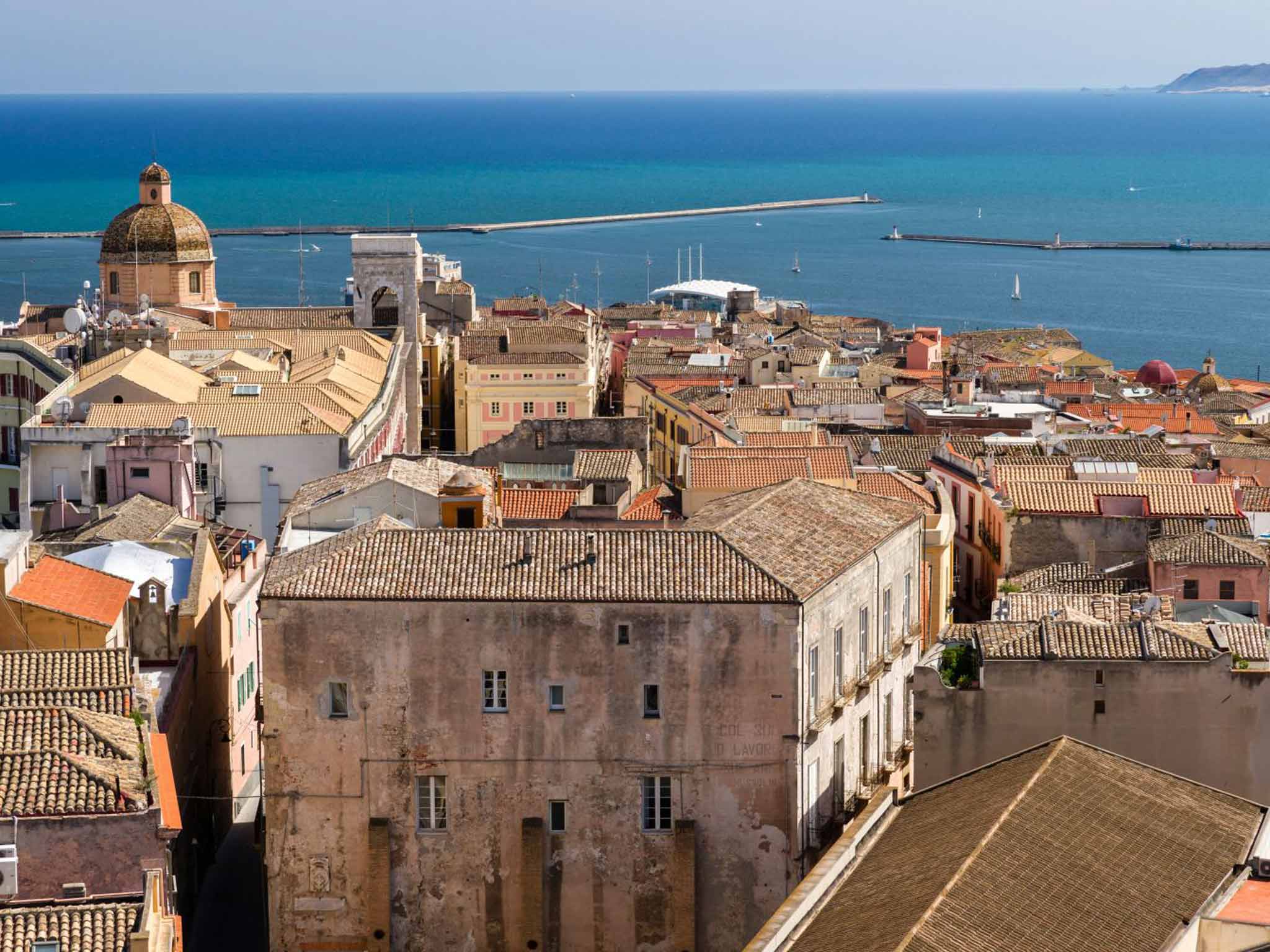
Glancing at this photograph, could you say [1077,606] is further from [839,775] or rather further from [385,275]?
[385,275]

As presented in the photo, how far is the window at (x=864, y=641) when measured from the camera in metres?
28.0

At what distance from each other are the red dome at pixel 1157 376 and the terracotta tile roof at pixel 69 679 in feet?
167

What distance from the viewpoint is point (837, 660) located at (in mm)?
27094

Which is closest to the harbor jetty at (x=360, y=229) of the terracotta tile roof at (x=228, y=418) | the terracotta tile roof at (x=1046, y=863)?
the terracotta tile roof at (x=228, y=418)

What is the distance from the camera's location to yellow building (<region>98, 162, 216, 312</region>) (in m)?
66.6

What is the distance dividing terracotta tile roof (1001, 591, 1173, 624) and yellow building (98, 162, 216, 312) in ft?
129

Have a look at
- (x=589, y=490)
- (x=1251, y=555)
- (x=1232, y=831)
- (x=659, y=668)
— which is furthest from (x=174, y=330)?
(x=1232, y=831)

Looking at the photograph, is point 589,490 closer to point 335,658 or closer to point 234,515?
point 234,515

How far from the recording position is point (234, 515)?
144 feet

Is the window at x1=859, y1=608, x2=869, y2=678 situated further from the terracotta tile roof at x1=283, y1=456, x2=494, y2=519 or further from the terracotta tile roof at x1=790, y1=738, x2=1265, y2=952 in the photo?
the terracotta tile roof at x1=283, y1=456, x2=494, y2=519

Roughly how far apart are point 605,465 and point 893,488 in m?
5.01

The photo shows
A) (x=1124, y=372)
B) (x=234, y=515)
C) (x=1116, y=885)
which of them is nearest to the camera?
(x=1116, y=885)

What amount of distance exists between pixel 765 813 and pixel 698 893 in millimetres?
1209

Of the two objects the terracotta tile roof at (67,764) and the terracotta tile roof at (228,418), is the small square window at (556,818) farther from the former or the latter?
the terracotta tile roof at (228,418)
